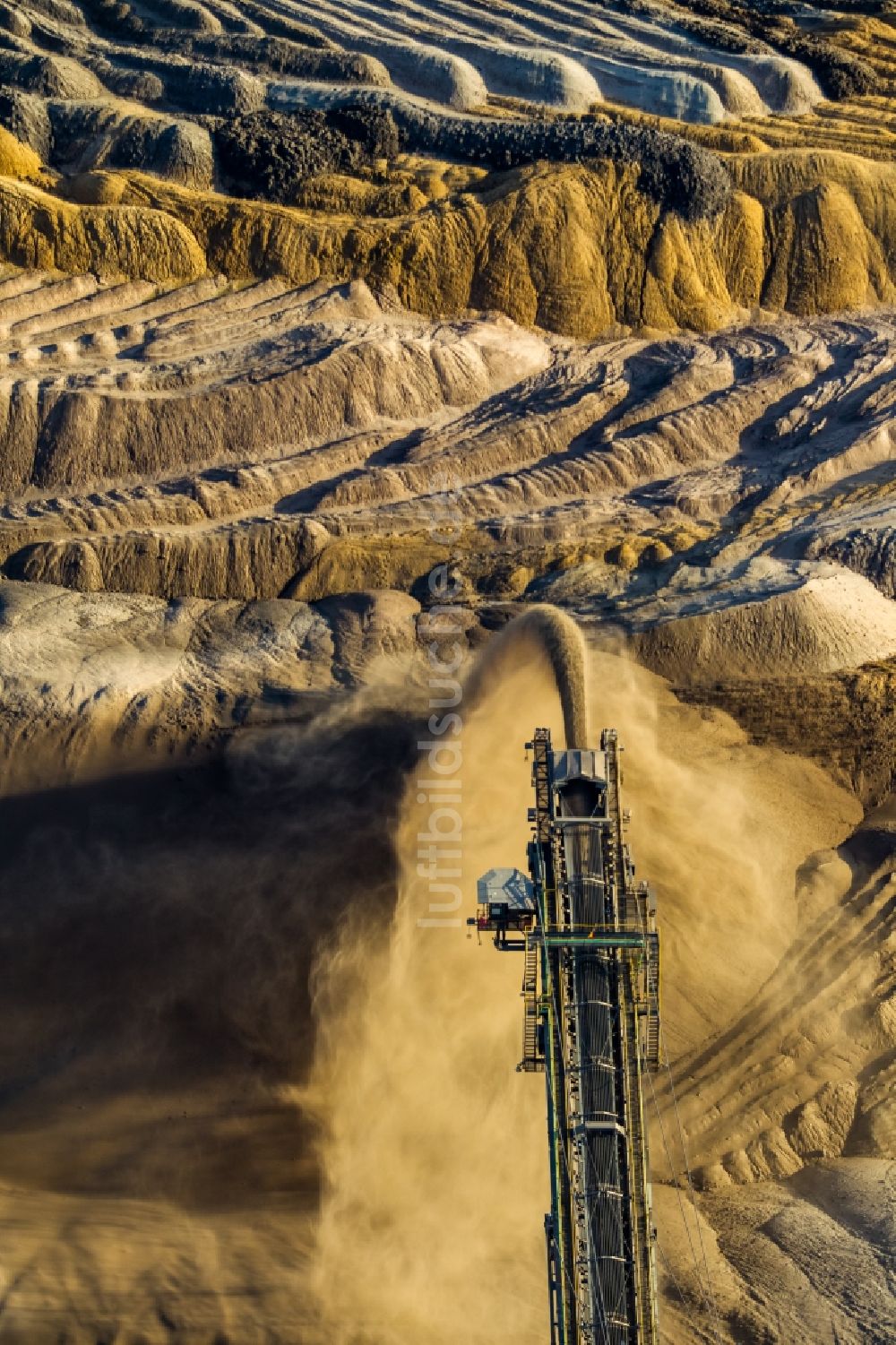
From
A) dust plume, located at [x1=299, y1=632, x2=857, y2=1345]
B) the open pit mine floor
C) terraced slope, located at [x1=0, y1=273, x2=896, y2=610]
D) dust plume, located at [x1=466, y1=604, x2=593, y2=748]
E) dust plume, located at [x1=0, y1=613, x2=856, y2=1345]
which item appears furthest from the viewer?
terraced slope, located at [x1=0, y1=273, x2=896, y2=610]

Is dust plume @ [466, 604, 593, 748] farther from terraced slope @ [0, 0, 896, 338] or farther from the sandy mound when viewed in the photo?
terraced slope @ [0, 0, 896, 338]

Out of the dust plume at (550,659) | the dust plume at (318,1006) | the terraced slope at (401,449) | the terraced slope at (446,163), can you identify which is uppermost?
the terraced slope at (446,163)

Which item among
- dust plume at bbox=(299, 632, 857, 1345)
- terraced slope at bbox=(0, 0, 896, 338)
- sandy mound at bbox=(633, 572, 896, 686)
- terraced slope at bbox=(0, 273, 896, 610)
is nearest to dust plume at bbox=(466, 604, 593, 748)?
dust plume at bbox=(299, 632, 857, 1345)

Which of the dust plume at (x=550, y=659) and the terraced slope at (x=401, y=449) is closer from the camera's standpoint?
the dust plume at (x=550, y=659)

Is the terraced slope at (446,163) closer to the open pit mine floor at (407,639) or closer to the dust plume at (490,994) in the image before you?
the open pit mine floor at (407,639)

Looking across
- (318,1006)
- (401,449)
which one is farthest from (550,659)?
(401,449)

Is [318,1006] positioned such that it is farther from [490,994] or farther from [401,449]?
[401,449]

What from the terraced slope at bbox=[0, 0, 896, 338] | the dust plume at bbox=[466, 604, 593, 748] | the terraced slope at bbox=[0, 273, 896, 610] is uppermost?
the terraced slope at bbox=[0, 0, 896, 338]

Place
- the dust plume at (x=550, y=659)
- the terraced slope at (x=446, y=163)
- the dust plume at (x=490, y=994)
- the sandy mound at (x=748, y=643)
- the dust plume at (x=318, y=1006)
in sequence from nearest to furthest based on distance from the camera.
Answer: the dust plume at (x=318, y=1006) → the dust plume at (x=490, y=994) → the dust plume at (x=550, y=659) → the sandy mound at (x=748, y=643) → the terraced slope at (x=446, y=163)

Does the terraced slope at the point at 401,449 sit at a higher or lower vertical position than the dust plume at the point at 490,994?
higher

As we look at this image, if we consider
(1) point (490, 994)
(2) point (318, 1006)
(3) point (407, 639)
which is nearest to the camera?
(2) point (318, 1006)

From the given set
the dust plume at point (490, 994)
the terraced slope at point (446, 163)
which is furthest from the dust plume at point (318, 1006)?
the terraced slope at point (446, 163)

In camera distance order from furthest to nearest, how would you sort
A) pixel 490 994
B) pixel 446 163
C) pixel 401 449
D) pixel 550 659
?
pixel 446 163 → pixel 401 449 → pixel 550 659 → pixel 490 994

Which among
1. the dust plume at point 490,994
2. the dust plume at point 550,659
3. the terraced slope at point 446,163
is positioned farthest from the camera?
the terraced slope at point 446,163
